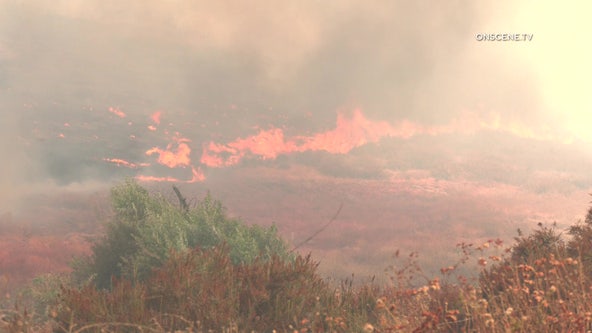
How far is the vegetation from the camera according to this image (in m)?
7.25

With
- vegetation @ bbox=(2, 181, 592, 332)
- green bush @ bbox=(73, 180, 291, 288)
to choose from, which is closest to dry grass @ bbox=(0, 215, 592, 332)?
vegetation @ bbox=(2, 181, 592, 332)

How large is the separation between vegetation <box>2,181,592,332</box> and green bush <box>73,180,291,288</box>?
104mm

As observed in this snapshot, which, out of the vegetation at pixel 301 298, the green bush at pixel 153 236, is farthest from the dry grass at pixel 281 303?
the green bush at pixel 153 236

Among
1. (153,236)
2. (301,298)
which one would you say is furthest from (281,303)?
(153,236)

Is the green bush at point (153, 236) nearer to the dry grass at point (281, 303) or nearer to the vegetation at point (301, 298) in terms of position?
the vegetation at point (301, 298)

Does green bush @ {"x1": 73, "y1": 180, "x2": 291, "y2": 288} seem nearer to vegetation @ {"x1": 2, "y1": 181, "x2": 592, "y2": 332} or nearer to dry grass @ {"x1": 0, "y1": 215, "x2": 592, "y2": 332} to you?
vegetation @ {"x1": 2, "y1": 181, "x2": 592, "y2": 332}

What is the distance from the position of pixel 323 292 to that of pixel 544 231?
5728mm

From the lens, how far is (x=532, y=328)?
7285 millimetres

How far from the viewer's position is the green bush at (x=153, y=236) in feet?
48.6

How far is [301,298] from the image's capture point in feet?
31.1

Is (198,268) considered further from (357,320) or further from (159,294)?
(357,320)

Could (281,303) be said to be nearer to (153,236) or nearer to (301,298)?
(301,298)

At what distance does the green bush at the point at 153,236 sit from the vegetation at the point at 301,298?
0.34 feet

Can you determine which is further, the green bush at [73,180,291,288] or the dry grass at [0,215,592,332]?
the green bush at [73,180,291,288]
